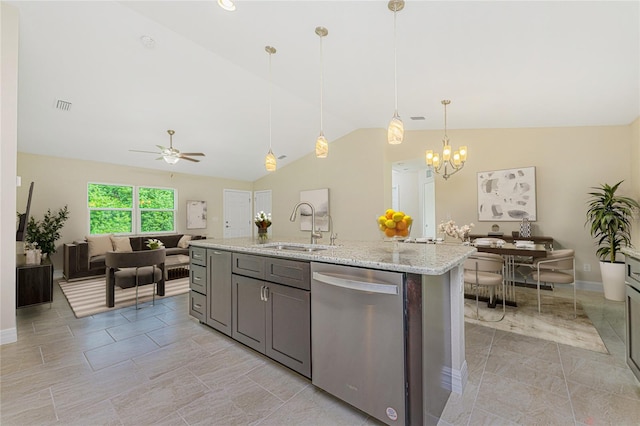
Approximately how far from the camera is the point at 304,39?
2863mm

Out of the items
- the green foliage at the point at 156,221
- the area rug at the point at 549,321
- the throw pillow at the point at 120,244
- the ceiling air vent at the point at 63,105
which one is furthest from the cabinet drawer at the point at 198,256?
the green foliage at the point at 156,221

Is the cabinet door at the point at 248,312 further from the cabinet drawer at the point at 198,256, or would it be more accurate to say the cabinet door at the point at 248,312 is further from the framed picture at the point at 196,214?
the framed picture at the point at 196,214

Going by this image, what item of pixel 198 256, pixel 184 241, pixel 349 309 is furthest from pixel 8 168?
pixel 184 241

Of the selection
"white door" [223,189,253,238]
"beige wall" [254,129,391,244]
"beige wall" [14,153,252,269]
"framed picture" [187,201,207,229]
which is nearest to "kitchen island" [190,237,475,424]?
"beige wall" [254,129,391,244]

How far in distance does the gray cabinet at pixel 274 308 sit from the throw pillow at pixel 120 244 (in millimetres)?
4479

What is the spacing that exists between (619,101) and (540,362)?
3376 millimetres

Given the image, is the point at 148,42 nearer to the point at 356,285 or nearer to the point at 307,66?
the point at 307,66

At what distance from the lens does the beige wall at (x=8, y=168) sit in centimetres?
248

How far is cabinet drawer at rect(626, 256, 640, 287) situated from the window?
7.95m

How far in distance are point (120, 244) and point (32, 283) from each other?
2454 millimetres

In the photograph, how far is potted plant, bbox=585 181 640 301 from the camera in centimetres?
357

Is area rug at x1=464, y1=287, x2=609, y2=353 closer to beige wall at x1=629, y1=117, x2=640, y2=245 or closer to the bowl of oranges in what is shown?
beige wall at x1=629, y1=117, x2=640, y2=245

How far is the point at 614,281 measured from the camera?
3.56 metres

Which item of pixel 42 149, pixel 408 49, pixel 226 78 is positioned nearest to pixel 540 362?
pixel 408 49
